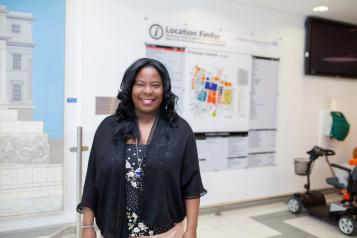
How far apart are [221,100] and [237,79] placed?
343 mm

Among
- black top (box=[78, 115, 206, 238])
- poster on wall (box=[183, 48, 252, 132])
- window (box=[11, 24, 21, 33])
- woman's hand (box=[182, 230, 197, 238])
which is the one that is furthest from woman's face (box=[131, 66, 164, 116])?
poster on wall (box=[183, 48, 252, 132])

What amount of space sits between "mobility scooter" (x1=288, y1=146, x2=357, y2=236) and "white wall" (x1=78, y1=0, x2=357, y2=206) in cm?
47

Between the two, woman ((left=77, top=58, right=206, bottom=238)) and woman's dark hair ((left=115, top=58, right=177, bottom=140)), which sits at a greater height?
woman's dark hair ((left=115, top=58, right=177, bottom=140))

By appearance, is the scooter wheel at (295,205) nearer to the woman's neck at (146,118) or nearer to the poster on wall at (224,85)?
the poster on wall at (224,85)

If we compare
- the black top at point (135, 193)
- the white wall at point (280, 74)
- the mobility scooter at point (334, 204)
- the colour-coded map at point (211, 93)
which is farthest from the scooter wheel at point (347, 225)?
the black top at point (135, 193)

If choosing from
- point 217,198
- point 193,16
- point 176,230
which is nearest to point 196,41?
point 193,16

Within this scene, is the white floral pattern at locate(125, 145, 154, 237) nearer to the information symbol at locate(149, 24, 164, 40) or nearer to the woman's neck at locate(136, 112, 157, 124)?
the woman's neck at locate(136, 112, 157, 124)

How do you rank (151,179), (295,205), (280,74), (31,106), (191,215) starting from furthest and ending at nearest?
(280,74) < (295,205) < (31,106) < (191,215) < (151,179)

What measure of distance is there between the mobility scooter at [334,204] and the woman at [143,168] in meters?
2.56

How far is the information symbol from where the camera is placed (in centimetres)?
333

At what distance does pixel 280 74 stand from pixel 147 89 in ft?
10.5

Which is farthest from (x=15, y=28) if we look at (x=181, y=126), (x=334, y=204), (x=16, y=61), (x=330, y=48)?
(x=330, y=48)

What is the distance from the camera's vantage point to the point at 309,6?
389 centimetres

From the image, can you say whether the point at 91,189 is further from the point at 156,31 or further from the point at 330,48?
the point at 330,48
